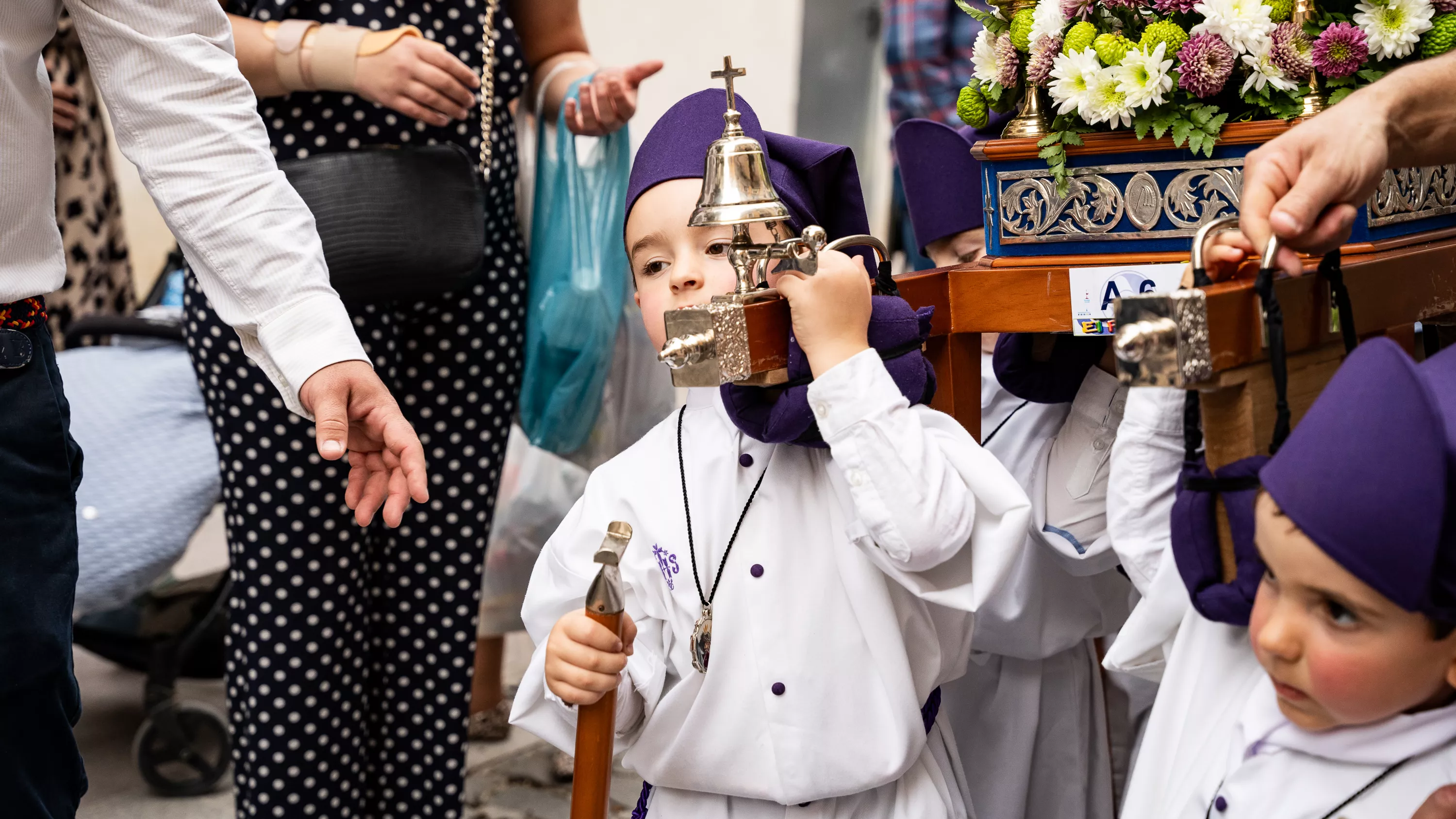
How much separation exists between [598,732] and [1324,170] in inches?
35.6

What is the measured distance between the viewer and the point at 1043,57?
161 cm

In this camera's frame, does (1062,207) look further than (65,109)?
No

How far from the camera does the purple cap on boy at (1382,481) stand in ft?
3.23

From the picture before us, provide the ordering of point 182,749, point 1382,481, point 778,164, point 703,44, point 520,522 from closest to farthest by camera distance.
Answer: point 1382,481, point 778,164, point 182,749, point 520,522, point 703,44

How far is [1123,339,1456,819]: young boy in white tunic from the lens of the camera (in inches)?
39.1

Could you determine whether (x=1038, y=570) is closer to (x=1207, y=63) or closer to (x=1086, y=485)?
(x=1086, y=485)

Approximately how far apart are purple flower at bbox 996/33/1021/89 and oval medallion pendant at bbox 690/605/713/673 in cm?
77

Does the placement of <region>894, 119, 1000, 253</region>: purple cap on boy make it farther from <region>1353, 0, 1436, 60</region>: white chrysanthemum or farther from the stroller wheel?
the stroller wheel

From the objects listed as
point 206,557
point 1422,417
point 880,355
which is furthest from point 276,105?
point 206,557

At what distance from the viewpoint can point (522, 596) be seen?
321 centimetres

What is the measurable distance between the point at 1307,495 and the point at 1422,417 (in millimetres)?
102

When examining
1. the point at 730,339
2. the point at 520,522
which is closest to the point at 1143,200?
the point at 730,339

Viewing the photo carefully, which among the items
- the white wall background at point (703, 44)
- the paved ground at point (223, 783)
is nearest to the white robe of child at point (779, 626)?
the paved ground at point (223, 783)

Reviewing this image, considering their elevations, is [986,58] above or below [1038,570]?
above
